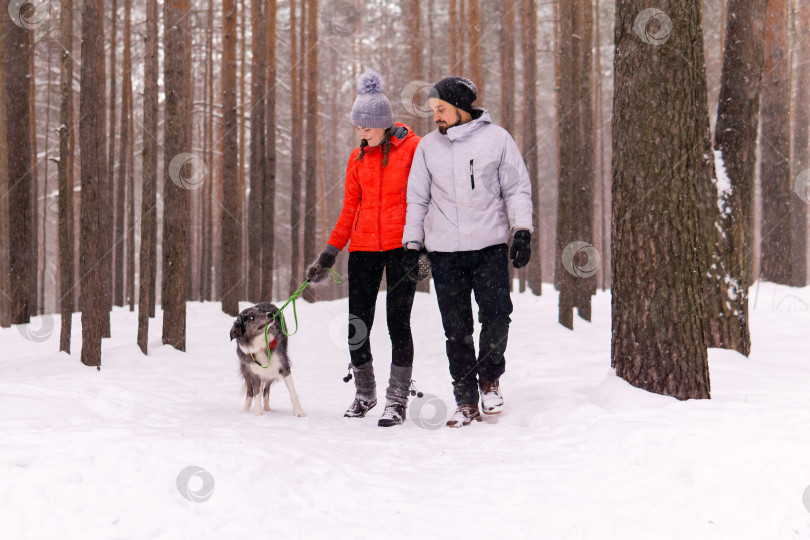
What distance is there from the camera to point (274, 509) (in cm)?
254

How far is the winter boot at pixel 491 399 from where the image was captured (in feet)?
Result: 14.1

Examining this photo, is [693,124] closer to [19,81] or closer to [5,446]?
[5,446]

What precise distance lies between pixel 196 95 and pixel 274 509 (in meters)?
24.3

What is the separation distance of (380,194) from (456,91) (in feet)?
2.99

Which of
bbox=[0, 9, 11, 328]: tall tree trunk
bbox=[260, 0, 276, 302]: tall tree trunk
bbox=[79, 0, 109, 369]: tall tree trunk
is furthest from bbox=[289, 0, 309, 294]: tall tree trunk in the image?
bbox=[79, 0, 109, 369]: tall tree trunk

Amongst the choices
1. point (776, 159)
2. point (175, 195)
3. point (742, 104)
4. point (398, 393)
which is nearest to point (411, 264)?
point (398, 393)

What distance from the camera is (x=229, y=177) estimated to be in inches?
484

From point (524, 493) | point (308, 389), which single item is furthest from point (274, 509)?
point (308, 389)

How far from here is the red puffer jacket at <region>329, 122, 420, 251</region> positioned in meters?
4.33

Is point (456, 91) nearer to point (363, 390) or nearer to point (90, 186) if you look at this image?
point (363, 390)

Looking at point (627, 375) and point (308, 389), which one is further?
point (308, 389)
